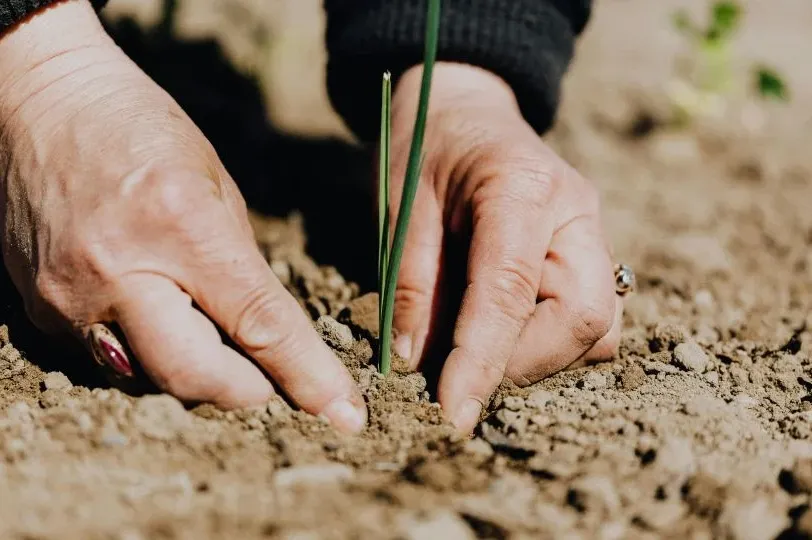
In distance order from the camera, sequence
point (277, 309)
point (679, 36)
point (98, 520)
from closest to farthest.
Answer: point (98, 520)
point (277, 309)
point (679, 36)

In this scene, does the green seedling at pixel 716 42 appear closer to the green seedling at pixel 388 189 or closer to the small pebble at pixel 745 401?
the small pebble at pixel 745 401

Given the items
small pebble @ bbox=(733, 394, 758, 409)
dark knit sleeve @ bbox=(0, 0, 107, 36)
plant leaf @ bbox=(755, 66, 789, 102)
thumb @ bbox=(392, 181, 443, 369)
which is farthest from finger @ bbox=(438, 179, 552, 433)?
plant leaf @ bbox=(755, 66, 789, 102)

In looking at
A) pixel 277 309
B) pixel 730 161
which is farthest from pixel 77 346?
pixel 730 161

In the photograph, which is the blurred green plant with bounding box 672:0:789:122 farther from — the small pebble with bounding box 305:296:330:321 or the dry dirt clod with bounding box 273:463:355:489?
the dry dirt clod with bounding box 273:463:355:489

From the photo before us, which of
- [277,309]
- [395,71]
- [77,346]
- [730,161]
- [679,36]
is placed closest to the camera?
[277,309]

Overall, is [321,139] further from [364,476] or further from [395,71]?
[364,476]

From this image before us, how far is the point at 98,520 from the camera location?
2.65 feet

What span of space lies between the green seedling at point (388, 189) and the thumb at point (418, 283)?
73mm

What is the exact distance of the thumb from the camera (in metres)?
1.37

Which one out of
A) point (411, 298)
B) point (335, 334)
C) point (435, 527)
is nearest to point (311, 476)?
point (435, 527)

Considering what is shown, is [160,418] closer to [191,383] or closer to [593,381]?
[191,383]

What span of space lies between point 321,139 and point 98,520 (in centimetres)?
203

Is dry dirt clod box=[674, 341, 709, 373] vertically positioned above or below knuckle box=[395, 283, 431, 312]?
below

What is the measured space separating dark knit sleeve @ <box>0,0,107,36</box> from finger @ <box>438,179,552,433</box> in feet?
2.72
